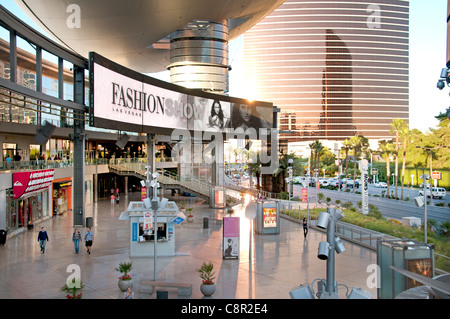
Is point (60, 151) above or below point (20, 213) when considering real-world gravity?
above

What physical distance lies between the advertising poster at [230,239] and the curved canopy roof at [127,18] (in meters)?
30.7

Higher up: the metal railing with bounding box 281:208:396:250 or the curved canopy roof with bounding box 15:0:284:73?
the curved canopy roof with bounding box 15:0:284:73

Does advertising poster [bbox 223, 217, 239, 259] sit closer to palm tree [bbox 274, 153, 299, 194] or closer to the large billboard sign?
the large billboard sign

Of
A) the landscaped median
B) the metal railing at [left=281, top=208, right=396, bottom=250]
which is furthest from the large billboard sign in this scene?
the metal railing at [left=281, top=208, right=396, bottom=250]

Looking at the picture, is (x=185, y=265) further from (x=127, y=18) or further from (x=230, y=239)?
(x=127, y=18)

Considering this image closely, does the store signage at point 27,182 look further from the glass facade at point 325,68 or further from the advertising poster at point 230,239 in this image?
the glass facade at point 325,68

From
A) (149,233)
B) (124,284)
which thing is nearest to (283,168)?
(149,233)

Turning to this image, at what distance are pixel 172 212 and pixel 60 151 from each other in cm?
3024

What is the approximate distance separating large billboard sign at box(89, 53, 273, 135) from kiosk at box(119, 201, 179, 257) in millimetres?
7831

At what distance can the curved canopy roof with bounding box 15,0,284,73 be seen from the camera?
44531 millimetres

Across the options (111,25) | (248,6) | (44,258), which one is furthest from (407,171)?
(44,258)

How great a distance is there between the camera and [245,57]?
580ft

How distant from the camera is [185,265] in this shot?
1844 cm

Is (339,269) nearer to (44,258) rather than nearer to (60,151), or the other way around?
(44,258)
